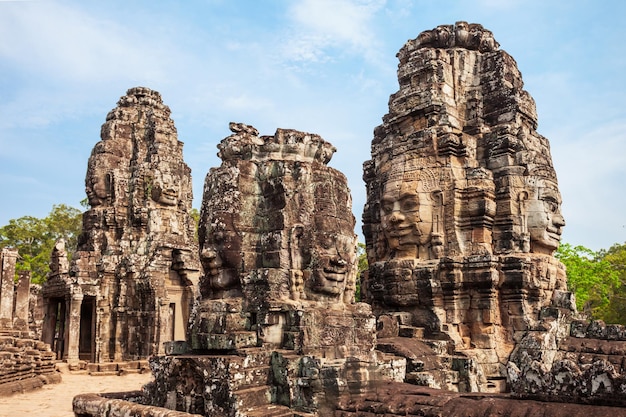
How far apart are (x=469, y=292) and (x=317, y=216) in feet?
19.2

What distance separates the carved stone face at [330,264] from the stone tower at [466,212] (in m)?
4.77

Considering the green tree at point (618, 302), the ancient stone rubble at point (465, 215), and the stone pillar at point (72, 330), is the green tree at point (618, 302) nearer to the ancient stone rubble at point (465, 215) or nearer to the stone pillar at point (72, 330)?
the ancient stone rubble at point (465, 215)

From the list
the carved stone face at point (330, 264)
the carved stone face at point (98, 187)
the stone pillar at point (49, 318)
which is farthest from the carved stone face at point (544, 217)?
the stone pillar at point (49, 318)

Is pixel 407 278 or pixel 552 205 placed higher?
pixel 552 205

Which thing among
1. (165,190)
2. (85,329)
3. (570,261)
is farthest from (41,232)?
(570,261)

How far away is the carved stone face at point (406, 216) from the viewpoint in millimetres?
12633

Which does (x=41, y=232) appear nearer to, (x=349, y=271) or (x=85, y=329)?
(x=85, y=329)

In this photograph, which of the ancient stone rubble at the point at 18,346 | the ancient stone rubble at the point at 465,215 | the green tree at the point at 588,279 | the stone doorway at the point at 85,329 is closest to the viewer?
the ancient stone rubble at the point at 465,215

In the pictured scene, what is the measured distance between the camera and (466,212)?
1259cm

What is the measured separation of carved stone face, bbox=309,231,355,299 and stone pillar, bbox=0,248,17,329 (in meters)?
14.1

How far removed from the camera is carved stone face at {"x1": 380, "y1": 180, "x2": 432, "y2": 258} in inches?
497

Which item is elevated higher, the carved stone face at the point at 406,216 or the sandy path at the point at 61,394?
the carved stone face at the point at 406,216

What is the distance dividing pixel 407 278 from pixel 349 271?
5147mm

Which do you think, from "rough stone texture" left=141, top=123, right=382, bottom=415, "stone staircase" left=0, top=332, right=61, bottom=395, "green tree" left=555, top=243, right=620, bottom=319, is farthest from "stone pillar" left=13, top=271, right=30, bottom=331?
"green tree" left=555, top=243, right=620, bottom=319
